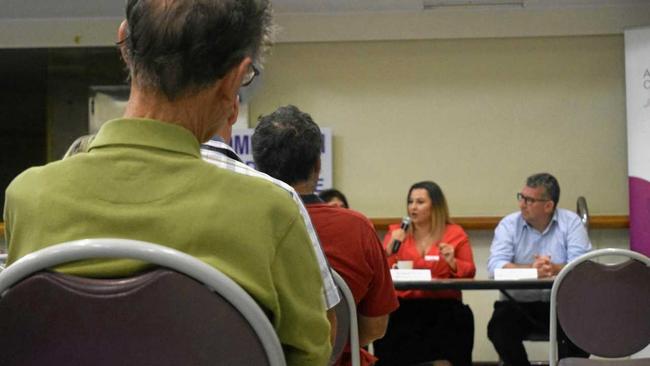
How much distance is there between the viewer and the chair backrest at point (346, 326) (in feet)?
7.02

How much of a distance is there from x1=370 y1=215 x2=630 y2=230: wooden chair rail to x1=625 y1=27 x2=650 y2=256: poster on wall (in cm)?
16

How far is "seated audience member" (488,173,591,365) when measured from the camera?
4504mm

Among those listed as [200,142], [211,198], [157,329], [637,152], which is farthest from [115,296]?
[637,152]

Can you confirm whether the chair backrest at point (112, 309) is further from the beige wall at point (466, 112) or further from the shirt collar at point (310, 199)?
the beige wall at point (466, 112)

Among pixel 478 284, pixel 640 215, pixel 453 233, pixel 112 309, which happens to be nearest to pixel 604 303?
pixel 478 284

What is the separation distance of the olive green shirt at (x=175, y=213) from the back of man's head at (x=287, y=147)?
1.43m

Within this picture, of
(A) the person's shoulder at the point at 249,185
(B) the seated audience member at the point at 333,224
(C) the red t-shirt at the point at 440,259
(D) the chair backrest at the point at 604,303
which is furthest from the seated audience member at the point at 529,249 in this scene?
(A) the person's shoulder at the point at 249,185

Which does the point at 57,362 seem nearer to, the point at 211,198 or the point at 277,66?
the point at 211,198

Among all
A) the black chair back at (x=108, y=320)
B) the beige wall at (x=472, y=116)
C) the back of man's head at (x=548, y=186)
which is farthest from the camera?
the beige wall at (x=472, y=116)

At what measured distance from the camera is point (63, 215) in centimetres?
93

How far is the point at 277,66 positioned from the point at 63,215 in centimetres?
545

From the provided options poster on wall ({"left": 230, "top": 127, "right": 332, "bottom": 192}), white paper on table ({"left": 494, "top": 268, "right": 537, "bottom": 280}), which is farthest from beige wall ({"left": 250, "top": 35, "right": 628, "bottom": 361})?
white paper on table ({"left": 494, "top": 268, "right": 537, "bottom": 280})

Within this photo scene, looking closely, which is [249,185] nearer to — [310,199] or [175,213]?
[175,213]

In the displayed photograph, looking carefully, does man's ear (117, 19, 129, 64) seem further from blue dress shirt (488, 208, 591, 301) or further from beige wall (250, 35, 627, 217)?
beige wall (250, 35, 627, 217)
